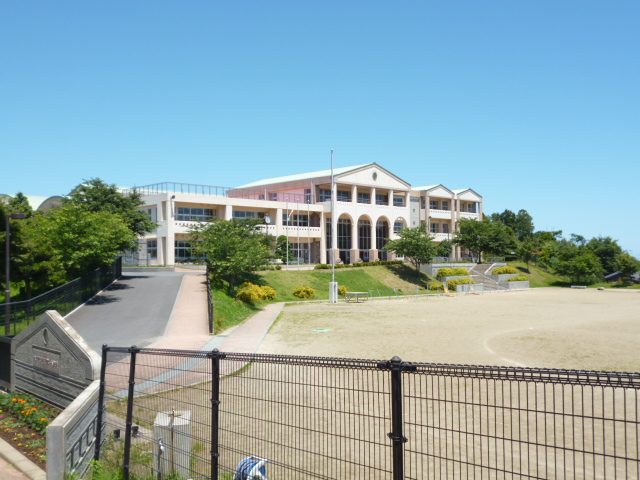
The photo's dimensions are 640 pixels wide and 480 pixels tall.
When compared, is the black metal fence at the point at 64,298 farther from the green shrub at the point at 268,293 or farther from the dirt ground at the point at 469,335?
the green shrub at the point at 268,293

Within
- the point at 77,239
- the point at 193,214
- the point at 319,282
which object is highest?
the point at 193,214

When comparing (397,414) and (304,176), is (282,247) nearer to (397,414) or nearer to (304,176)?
(304,176)

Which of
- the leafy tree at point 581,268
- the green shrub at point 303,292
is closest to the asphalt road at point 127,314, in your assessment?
the green shrub at point 303,292

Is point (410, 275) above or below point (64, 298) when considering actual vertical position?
below

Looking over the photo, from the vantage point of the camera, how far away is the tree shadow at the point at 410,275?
56.5 m

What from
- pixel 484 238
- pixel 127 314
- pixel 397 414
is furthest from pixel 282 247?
pixel 397 414

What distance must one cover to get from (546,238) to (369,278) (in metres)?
60.4

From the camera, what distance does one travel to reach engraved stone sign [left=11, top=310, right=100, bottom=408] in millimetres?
8117

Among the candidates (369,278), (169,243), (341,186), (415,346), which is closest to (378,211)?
(341,186)

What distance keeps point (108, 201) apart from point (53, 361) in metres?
32.8

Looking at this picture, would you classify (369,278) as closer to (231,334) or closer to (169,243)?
(169,243)

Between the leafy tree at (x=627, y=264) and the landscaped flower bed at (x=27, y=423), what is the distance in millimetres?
74100

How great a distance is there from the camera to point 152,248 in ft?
178

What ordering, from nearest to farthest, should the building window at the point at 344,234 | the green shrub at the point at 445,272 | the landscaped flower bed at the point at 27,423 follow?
the landscaped flower bed at the point at 27,423 → the green shrub at the point at 445,272 → the building window at the point at 344,234
